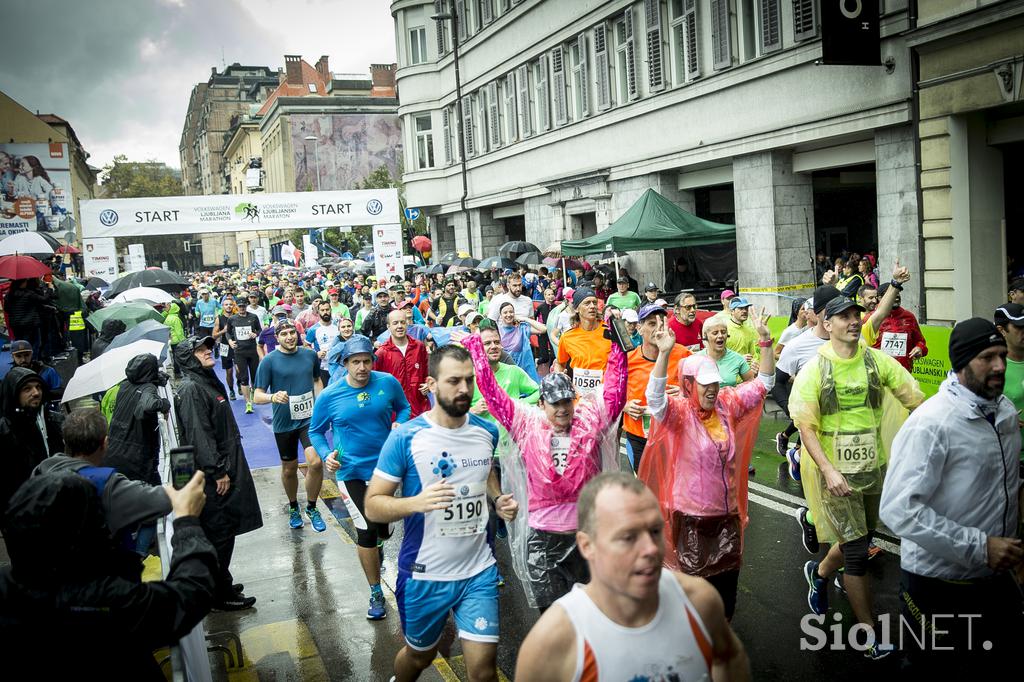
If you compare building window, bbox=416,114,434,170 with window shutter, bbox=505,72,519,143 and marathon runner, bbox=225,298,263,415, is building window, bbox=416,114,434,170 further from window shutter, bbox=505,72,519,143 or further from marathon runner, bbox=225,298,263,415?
marathon runner, bbox=225,298,263,415

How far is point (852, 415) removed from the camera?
559 centimetres

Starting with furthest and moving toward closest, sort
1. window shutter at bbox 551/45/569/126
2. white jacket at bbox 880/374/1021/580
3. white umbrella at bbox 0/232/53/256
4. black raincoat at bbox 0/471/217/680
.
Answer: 1. window shutter at bbox 551/45/569/126
2. white umbrella at bbox 0/232/53/256
3. white jacket at bbox 880/374/1021/580
4. black raincoat at bbox 0/471/217/680

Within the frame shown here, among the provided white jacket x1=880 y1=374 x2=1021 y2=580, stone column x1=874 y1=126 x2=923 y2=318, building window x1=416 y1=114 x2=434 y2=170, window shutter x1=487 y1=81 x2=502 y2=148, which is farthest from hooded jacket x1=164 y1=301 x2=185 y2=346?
building window x1=416 y1=114 x2=434 y2=170

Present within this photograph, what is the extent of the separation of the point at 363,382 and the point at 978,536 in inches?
178

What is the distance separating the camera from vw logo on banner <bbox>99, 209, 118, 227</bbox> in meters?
24.0

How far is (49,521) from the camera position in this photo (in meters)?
3.00

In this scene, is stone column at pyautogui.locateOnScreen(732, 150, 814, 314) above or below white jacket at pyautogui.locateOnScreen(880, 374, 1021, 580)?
above

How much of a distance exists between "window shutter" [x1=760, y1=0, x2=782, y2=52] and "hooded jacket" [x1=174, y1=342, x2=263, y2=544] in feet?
49.4

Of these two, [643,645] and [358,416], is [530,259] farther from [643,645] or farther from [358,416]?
[643,645]

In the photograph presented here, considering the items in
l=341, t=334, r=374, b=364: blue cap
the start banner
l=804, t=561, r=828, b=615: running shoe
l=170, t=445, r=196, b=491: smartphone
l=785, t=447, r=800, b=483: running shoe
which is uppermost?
the start banner

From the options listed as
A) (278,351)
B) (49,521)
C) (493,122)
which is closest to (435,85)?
(493,122)

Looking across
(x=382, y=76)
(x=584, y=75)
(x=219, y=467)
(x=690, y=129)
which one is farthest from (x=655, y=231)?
(x=382, y=76)

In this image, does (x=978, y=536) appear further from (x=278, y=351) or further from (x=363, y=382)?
(x=278, y=351)

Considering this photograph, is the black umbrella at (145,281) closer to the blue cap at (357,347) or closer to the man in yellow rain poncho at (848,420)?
the blue cap at (357,347)
